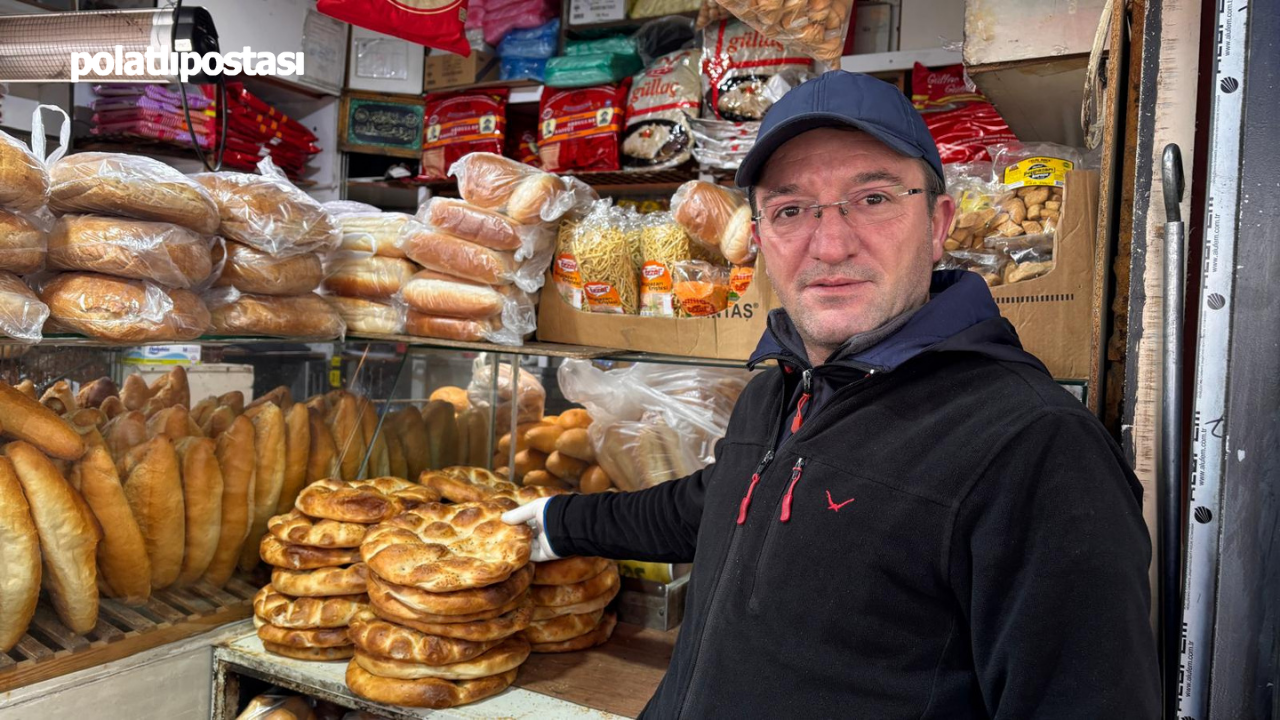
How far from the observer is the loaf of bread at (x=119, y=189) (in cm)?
171

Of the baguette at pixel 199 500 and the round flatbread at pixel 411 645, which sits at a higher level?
the baguette at pixel 199 500

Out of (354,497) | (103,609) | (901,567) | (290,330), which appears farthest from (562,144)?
(901,567)

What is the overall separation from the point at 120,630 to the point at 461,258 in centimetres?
108

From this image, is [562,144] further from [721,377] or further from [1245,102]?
[1245,102]

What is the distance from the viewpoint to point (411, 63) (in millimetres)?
4766

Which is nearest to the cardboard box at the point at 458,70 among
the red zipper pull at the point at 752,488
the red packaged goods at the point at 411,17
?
the red packaged goods at the point at 411,17

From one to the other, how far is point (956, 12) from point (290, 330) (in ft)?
9.36

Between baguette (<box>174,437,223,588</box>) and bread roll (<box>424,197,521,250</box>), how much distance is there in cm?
75

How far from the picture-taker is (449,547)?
1.72m

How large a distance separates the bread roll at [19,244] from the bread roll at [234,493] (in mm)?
504

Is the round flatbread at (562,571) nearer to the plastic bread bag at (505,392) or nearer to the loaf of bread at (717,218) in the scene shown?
the plastic bread bag at (505,392)

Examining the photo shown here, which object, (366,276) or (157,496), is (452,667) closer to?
(157,496)

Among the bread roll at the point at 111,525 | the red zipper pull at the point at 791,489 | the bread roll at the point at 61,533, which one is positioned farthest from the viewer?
the bread roll at the point at 111,525

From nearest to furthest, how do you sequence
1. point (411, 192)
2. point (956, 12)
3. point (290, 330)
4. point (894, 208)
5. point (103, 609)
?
point (894, 208) → point (103, 609) → point (290, 330) → point (956, 12) → point (411, 192)
